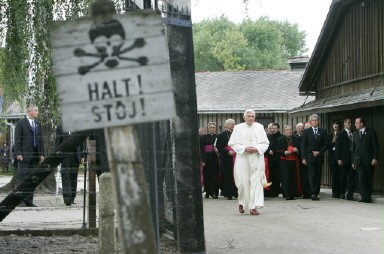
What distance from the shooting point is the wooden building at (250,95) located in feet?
155

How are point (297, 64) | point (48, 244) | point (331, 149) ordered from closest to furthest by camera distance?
point (48, 244), point (331, 149), point (297, 64)

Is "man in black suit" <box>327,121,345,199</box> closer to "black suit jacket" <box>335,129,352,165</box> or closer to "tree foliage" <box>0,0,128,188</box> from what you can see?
"black suit jacket" <box>335,129,352,165</box>

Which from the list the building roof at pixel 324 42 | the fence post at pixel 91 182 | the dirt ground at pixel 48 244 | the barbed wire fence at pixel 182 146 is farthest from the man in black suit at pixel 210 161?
the barbed wire fence at pixel 182 146

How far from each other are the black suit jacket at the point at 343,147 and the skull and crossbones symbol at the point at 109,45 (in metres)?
17.7

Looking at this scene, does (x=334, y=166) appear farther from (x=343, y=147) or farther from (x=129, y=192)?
(x=129, y=192)

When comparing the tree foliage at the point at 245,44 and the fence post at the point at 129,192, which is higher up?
the tree foliage at the point at 245,44

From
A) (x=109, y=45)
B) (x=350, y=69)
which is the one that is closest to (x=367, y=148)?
(x=350, y=69)

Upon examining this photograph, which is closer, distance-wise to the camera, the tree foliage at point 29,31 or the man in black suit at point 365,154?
the tree foliage at point 29,31

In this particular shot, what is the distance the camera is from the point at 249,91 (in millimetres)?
50125

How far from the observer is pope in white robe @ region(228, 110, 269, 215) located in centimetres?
1712

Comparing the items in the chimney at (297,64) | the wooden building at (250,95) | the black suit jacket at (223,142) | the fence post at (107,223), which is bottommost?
the fence post at (107,223)

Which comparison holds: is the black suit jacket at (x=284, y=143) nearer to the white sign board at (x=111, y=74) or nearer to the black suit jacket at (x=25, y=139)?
the black suit jacket at (x=25, y=139)

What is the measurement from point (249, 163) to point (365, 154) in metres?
4.56

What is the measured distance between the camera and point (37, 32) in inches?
528
